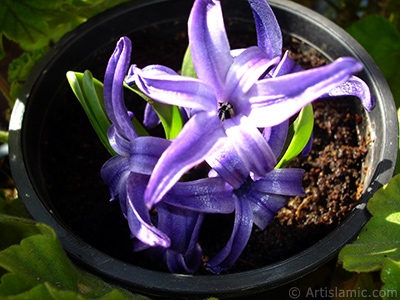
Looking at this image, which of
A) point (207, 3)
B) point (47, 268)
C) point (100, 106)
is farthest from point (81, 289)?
point (207, 3)

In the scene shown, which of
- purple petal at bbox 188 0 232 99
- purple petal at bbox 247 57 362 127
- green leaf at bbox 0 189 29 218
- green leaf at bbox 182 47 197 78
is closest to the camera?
purple petal at bbox 247 57 362 127

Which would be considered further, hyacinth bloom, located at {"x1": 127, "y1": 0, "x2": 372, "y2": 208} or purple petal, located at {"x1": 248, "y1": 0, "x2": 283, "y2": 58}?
purple petal, located at {"x1": 248, "y1": 0, "x2": 283, "y2": 58}

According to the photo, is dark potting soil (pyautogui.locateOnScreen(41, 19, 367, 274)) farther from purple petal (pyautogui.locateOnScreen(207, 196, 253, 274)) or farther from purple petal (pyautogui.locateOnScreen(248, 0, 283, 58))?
purple petal (pyautogui.locateOnScreen(248, 0, 283, 58))

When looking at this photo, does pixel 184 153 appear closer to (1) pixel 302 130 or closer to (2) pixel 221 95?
(2) pixel 221 95

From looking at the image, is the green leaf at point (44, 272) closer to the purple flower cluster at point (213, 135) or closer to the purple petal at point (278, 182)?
the purple flower cluster at point (213, 135)

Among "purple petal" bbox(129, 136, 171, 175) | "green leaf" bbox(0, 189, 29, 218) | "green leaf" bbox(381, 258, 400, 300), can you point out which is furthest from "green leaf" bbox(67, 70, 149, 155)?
"green leaf" bbox(381, 258, 400, 300)

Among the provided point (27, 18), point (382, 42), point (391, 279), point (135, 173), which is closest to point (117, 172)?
point (135, 173)

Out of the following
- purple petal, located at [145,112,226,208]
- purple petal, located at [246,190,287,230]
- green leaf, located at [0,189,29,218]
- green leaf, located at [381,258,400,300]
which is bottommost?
green leaf, located at [381,258,400,300]
